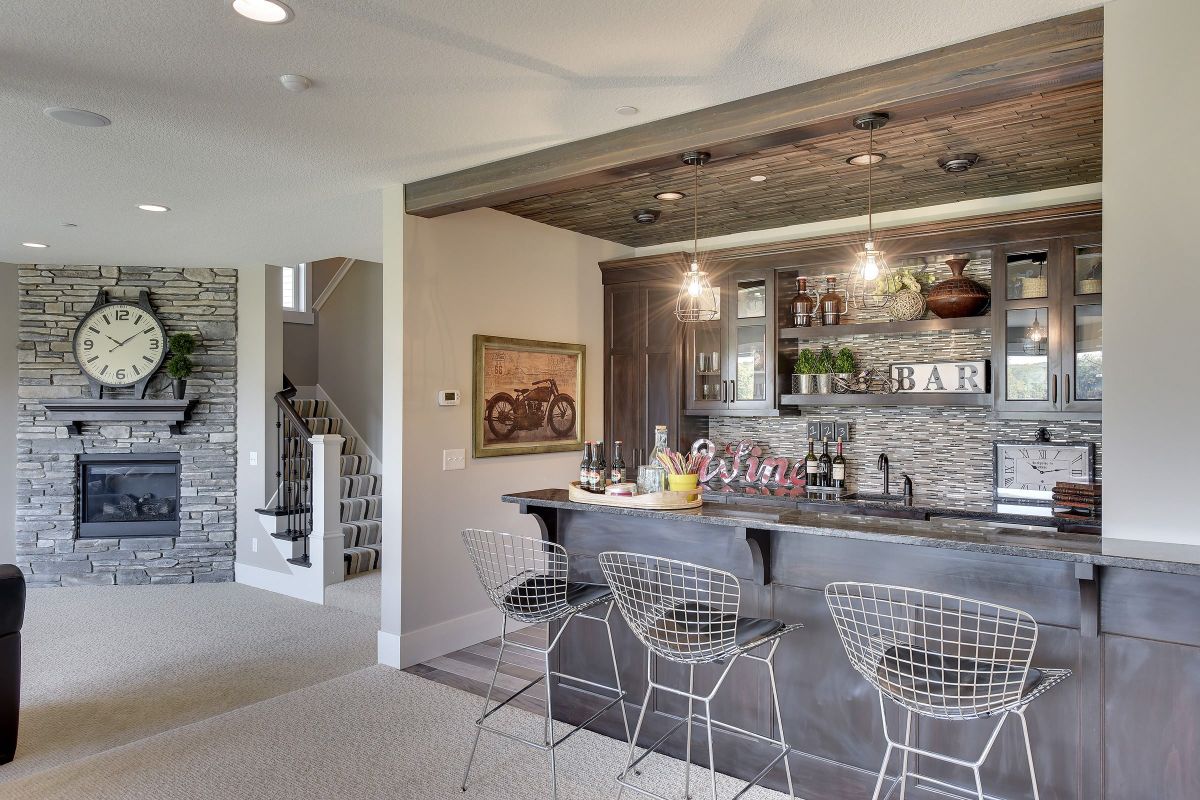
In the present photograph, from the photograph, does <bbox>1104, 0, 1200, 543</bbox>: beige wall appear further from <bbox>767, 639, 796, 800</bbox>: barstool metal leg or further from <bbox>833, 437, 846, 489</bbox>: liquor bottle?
<bbox>833, 437, 846, 489</bbox>: liquor bottle

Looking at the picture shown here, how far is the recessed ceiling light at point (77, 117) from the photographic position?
3128 millimetres

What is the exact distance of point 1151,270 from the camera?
7.38 feet

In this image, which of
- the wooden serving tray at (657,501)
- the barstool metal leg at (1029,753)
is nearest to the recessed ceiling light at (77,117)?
the wooden serving tray at (657,501)

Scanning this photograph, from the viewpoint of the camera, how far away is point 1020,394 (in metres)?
4.28

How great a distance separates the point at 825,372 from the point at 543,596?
2.83m

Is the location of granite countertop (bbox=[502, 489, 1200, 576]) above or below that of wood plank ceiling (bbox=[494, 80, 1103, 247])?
below


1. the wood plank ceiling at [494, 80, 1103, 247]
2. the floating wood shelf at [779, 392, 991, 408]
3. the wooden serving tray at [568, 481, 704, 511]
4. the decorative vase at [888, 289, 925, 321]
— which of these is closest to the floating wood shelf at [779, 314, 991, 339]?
the decorative vase at [888, 289, 925, 321]

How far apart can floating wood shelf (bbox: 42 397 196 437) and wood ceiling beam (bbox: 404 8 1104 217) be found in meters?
3.94

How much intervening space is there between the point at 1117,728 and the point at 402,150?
139 inches

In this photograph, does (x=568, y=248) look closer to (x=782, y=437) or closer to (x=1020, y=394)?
(x=782, y=437)

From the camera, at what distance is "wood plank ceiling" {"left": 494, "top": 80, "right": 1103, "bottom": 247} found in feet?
10.8

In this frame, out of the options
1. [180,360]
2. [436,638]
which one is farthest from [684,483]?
[180,360]

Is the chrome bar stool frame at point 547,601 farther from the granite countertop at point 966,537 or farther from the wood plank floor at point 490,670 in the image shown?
the wood plank floor at point 490,670

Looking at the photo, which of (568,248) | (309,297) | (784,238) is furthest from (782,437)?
(309,297)
